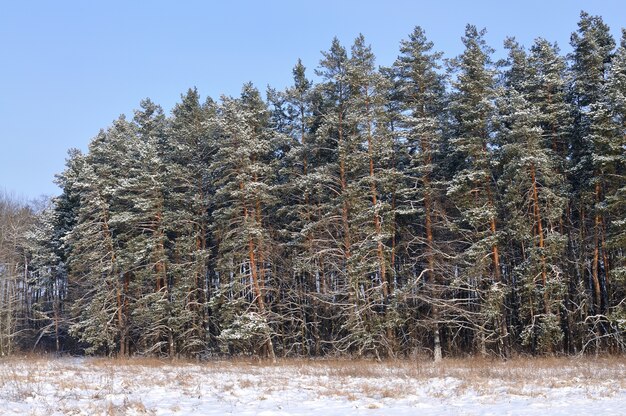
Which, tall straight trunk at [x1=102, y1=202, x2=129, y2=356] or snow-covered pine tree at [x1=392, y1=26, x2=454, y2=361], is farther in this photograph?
tall straight trunk at [x1=102, y1=202, x2=129, y2=356]

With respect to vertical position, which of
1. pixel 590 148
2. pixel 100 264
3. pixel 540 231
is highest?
pixel 590 148

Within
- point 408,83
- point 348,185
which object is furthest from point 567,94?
point 348,185

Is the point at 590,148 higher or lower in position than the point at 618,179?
higher

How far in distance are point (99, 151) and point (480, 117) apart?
91.5ft

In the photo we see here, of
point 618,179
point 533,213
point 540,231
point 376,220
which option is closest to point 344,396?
point 376,220

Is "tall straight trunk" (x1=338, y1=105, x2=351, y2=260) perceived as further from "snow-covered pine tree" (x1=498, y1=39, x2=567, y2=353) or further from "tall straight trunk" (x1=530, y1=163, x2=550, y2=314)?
"tall straight trunk" (x1=530, y1=163, x2=550, y2=314)

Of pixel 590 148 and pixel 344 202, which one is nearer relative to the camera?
pixel 590 148

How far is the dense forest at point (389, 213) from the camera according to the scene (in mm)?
27359

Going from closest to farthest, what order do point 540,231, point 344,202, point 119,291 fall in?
point 540,231
point 344,202
point 119,291

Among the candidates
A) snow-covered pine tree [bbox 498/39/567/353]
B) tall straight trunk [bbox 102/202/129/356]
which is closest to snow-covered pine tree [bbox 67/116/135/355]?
tall straight trunk [bbox 102/202/129/356]

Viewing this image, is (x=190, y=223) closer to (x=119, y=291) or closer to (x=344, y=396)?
(x=119, y=291)

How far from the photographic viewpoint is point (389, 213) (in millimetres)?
28984

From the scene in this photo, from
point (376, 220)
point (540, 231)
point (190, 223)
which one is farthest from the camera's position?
point (190, 223)

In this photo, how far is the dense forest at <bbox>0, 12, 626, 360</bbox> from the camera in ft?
89.8
